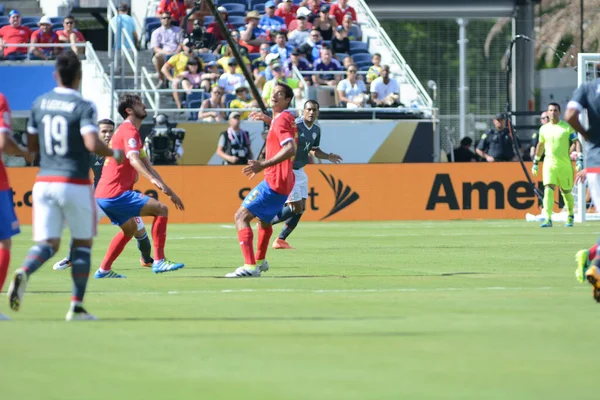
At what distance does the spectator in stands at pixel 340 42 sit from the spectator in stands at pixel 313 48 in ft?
→ 3.50

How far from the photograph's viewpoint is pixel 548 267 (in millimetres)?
14570

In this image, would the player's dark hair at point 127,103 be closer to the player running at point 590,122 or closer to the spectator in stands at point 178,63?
the player running at point 590,122

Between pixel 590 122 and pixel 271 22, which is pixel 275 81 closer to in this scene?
pixel 271 22

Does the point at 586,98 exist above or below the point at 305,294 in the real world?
above

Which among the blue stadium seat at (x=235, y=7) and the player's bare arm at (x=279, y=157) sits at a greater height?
the blue stadium seat at (x=235, y=7)

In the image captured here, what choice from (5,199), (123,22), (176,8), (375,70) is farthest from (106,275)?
(176,8)

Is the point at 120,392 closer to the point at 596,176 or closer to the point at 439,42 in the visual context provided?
the point at 596,176

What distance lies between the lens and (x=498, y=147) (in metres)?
29.8

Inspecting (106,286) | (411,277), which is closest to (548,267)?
(411,277)

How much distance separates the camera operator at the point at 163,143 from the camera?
27.5 metres

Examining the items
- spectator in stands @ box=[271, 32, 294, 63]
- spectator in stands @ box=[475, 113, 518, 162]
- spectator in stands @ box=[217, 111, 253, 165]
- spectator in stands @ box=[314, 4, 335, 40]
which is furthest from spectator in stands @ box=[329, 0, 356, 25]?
spectator in stands @ box=[217, 111, 253, 165]

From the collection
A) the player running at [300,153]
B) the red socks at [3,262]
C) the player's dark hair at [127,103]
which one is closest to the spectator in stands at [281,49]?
the player running at [300,153]

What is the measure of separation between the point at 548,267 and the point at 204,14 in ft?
61.1

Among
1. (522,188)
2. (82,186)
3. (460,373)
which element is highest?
(82,186)
